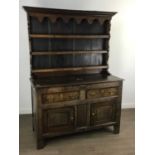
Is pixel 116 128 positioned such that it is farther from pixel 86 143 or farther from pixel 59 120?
pixel 59 120

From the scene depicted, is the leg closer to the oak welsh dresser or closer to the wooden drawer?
the oak welsh dresser

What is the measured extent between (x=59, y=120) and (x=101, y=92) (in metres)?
0.69

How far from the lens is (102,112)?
2682 millimetres

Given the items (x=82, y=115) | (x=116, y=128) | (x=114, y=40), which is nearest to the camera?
(x=82, y=115)

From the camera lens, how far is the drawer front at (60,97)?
7.69ft

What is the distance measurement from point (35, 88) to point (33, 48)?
706mm

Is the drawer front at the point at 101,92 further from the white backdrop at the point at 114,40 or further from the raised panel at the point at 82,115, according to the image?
the white backdrop at the point at 114,40

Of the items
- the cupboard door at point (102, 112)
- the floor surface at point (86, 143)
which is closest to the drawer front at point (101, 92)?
the cupboard door at point (102, 112)

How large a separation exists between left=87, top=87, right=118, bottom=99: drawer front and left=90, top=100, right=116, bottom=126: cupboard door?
4.6 inches

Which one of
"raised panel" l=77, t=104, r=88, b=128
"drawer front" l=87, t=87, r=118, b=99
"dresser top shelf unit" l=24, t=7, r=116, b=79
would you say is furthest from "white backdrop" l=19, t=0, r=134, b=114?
"raised panel" l=77, t=104, r=88, b=128

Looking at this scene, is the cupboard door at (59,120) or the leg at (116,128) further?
the leg at (116,128)

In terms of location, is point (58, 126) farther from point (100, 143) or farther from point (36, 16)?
point (36, 16)

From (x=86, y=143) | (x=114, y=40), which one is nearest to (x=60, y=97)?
(x=86, y=143)
